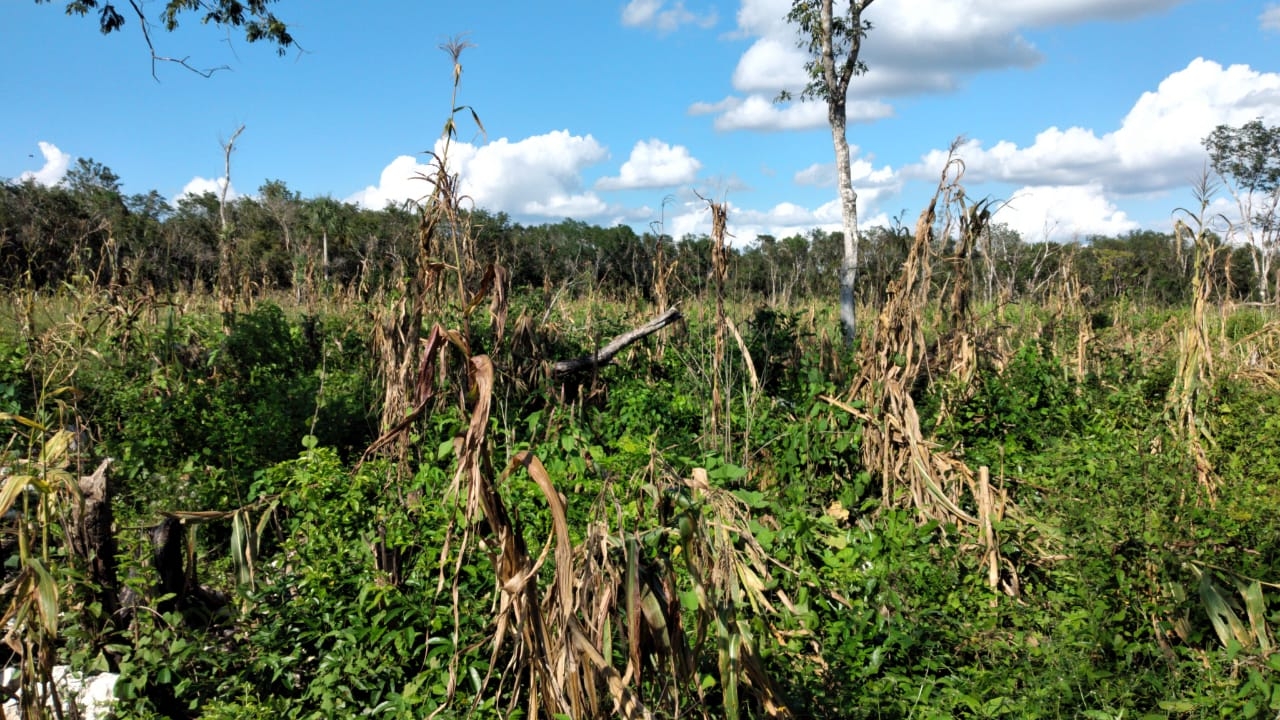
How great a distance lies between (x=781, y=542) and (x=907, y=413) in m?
1.24

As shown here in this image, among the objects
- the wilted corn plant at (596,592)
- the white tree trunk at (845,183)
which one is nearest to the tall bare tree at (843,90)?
the white tree trunk at (845,183)

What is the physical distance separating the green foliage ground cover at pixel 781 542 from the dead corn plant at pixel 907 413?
0.43 ft

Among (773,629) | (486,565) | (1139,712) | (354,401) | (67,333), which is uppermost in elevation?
(67,333)

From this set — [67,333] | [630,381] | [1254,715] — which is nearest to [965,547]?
[1254,715]

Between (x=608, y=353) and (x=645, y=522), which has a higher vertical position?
(x=608, y=353)

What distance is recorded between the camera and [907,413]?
4.48 meters

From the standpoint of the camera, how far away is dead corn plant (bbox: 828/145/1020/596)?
433 cm

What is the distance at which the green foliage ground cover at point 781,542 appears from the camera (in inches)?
112

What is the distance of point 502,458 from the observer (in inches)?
176

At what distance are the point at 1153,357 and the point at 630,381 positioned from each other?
445 centimetres

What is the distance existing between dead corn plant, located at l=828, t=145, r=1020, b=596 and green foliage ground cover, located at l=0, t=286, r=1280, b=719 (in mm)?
132

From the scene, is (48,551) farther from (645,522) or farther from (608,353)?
(608,353)

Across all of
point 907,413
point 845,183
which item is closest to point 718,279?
point 907,413

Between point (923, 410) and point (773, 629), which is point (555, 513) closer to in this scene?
point (773, 629)
